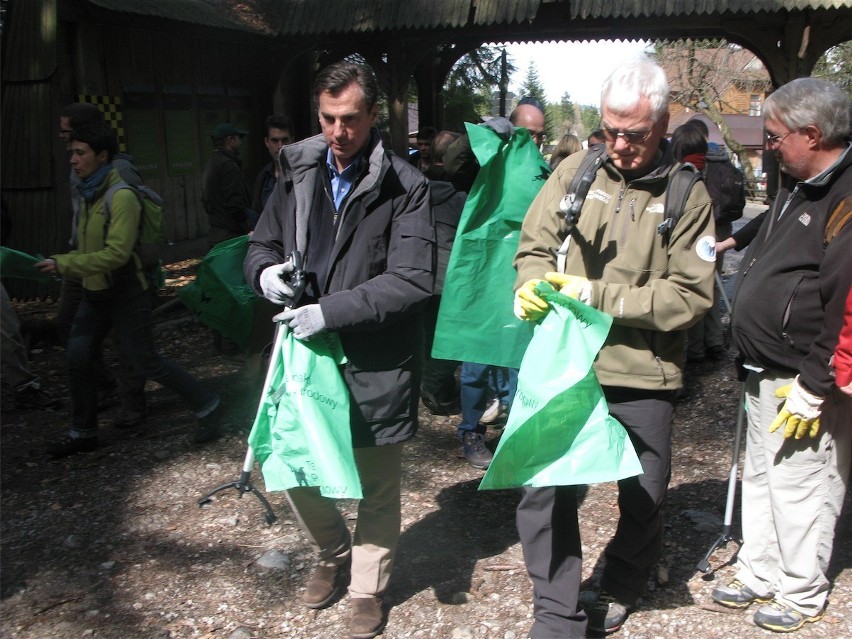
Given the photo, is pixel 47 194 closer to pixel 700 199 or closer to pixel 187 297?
pixel 187 297

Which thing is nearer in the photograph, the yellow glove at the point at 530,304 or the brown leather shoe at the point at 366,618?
the yellow glove at the point at 530,304

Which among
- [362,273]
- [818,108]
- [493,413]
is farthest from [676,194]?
[493,413]

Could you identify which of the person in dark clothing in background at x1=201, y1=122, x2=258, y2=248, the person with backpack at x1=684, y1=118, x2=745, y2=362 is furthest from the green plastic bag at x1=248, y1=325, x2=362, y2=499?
the person with backpack at x1=684, y1=118, x2=745, y2=362

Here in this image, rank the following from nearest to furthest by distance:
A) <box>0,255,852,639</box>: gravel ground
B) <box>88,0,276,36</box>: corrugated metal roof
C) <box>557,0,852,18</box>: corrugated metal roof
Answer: <box>0,255,852,639</box>: gravel ground → <box>88,0,276,36</box>: corrugated metal roof → <box>557,0,852,18</box>: corrugated metal roof

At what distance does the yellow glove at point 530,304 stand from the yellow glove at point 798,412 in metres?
0.90

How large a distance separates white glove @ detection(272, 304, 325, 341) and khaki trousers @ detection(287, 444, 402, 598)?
0.51 m

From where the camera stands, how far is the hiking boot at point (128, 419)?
5.02m

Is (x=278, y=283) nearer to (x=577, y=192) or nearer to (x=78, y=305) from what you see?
(x=577, y=192)

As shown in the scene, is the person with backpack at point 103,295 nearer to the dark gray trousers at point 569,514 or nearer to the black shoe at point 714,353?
the dark gray trousers at point 569,514

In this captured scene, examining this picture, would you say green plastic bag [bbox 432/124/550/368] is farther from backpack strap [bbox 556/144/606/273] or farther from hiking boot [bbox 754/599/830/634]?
hiking boot [bbox 754/599/830/634]

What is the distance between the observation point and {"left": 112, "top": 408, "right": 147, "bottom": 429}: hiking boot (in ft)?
16.5

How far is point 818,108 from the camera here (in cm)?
264

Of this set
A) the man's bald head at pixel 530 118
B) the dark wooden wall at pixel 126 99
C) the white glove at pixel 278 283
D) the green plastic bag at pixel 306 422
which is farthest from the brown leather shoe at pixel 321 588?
the dark wooden wall at pixel 126 99

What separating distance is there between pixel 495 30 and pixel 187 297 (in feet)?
26.9
